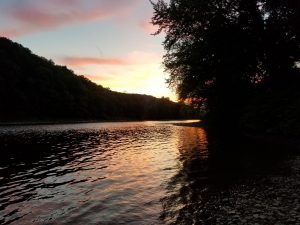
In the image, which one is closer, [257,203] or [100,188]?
[257,203]

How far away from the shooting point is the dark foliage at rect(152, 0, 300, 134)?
4878 cm

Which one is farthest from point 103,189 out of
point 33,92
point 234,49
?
point 33,92

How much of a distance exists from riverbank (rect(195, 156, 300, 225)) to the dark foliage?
84.6 ft

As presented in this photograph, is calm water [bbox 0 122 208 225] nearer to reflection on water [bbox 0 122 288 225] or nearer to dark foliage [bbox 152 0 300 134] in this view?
reflection on water [bbox 0 122 288 225]

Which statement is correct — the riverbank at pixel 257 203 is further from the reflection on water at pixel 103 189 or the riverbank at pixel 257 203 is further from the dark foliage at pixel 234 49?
the dark foliage at pixel 234 49

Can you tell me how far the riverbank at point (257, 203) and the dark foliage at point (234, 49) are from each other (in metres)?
25.8

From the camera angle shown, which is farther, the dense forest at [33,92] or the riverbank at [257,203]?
the dense forest at [33,92]

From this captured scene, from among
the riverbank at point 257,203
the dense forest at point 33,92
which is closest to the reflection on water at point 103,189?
the riverbank at point 257,203

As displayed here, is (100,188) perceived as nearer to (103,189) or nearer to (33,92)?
(103,189)

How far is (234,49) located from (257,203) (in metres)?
38.6

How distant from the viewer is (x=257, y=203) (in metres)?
15.5

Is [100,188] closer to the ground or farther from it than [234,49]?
closer to the ground

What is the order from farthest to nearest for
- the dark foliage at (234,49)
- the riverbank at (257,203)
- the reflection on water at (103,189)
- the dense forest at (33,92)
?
the dense forest at (33,92) → the dark foliage at (234,49) → the reflection on water at (103,189) → the riverbank at (257,203)

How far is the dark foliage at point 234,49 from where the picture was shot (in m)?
48.8
